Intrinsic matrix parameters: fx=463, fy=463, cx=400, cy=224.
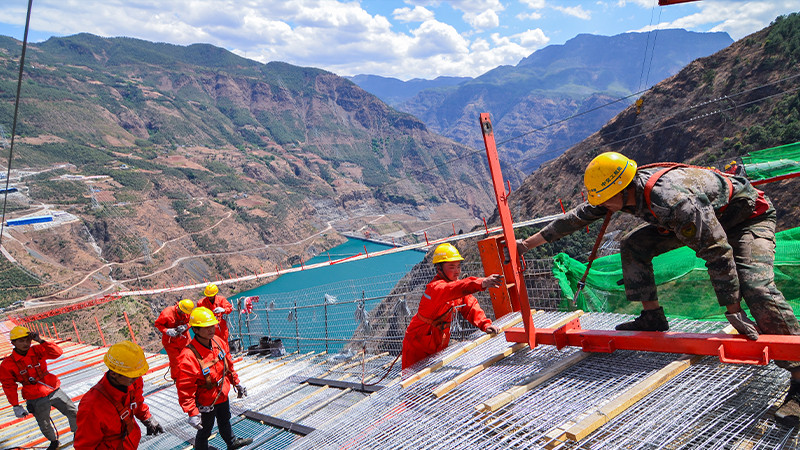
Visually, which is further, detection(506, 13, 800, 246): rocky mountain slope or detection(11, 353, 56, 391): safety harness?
detection(506, 13, 800, 246): rocky mountain slope

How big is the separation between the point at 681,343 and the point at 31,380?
305 inches

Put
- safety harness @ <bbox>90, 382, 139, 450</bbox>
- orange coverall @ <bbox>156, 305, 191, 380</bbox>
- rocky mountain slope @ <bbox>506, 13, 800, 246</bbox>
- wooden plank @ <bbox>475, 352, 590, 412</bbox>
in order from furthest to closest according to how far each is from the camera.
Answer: rocky mountain slope @ <bbox>506, 13, 800, 246</bbox> < orange coverall @ <bbox>156, 305, 191, 380</bbox> < safety harness @ <bbox>90, 382, 139, 450</bbox> < wooden plank @ <bbox>475, 352, 590, 412</bbox>

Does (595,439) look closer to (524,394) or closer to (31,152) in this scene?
(524,394)

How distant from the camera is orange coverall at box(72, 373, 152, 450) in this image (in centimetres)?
361

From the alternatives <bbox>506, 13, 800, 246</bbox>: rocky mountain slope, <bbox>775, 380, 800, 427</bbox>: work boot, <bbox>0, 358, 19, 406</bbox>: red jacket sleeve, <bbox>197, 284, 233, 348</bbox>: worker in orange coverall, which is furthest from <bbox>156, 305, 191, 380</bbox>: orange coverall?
<bbox>506, 13, 800, 246</bbox>: rocky mountain slope

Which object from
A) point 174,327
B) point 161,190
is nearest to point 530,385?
point 174,327

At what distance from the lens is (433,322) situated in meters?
4.90

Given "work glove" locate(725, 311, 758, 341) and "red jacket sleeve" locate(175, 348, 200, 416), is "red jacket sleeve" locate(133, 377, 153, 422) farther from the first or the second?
"work glove" locate(725, 311, 758, 341)

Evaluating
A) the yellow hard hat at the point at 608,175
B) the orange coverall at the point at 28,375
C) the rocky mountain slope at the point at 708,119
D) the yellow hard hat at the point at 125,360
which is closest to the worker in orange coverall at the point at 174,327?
the orange coverall at the point at 28,375

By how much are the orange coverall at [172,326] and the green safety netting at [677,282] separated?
547cm

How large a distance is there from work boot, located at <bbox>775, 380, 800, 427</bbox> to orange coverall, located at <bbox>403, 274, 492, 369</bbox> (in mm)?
2665

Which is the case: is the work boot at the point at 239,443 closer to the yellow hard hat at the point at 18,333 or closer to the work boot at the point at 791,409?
the yellow hard hat at the point at 18,333

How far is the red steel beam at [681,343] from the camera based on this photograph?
2500 millimetres

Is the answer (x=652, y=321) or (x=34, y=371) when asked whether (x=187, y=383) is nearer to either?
(x=34, y=371)
